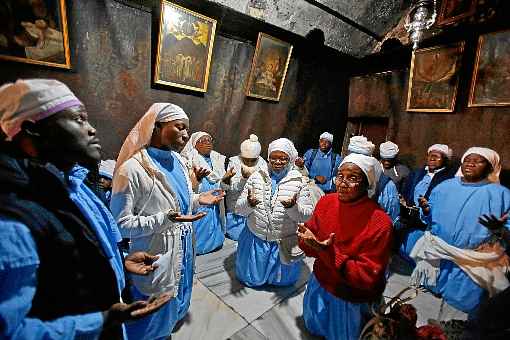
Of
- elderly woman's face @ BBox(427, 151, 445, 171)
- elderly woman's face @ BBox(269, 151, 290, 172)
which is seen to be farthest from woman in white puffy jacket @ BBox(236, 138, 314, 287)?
elderly woman's face @ BBox(427, 151, 445, 171)

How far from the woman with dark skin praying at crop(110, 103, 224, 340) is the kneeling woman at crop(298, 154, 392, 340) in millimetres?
1123

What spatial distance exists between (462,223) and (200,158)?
412 cm

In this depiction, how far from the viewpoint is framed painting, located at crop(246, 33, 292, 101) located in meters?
5.48

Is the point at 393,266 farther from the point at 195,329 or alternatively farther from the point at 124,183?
the point at 124,183

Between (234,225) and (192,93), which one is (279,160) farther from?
(192,93)

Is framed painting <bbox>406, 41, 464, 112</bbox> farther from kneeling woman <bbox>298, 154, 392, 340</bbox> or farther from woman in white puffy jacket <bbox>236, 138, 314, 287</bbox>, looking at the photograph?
kneeling woman <bbox>298, 154, 392, 340</bbox>

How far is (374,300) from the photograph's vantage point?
7.26 feet

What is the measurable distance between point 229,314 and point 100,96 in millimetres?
3943

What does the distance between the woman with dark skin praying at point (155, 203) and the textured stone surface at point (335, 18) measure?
12.9 ft

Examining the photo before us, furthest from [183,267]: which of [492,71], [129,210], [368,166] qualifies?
[492,71]

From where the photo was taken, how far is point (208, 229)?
4.32m

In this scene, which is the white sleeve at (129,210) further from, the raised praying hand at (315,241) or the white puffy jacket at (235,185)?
the white puffy jacket at (235,185)

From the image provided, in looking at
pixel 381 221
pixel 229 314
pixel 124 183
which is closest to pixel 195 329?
pixel 229 314

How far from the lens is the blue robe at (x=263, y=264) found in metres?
3.27
